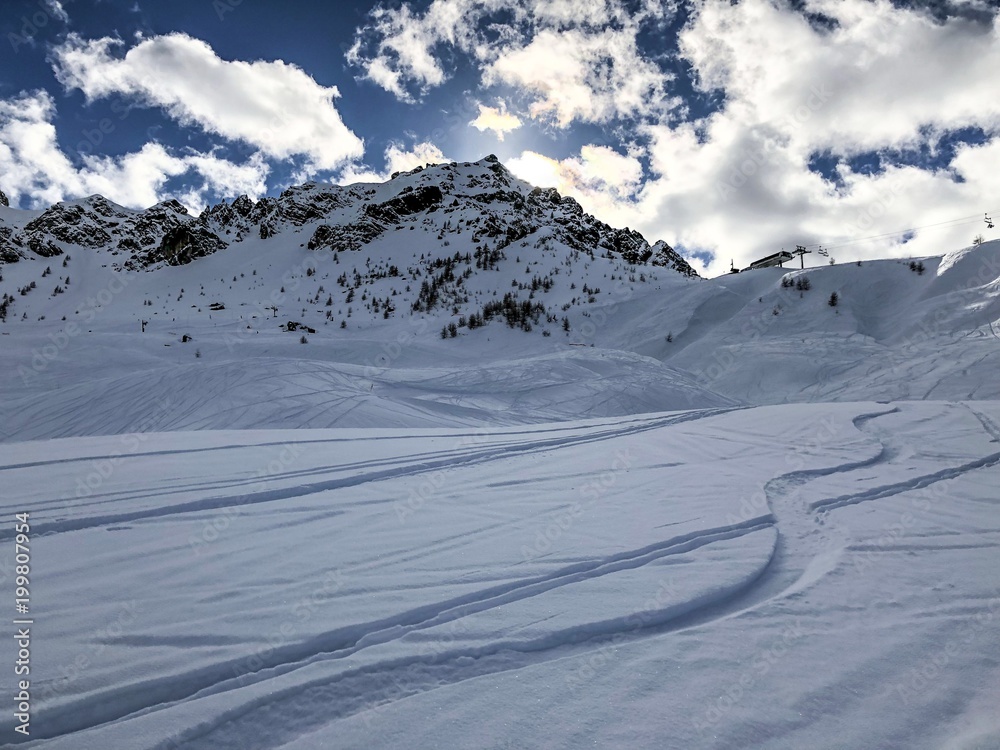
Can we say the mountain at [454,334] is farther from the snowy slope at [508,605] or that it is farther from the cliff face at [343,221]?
the snowy slope at [508,605]

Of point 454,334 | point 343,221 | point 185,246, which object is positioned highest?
point 343,221

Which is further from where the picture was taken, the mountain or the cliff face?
the cliff face

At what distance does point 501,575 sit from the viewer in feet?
6.55

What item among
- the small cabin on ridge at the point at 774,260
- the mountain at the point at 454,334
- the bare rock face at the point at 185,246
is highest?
the bare rock face at the point at 185,246

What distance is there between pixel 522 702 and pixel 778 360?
11.0 metres

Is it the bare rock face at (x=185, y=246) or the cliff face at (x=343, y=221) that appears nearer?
the bare rock face at (x=185, y=246)

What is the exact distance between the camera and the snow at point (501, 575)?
1290 mm

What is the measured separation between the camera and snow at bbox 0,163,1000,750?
1.29 m

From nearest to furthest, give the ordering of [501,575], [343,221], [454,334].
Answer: [501,575], [454,334], [343,221]

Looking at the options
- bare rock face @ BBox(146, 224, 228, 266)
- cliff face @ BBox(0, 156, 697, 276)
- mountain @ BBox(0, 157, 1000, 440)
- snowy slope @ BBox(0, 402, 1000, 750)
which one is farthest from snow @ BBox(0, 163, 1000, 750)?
bare rock face @ BBox(146, 224, 228, 266)

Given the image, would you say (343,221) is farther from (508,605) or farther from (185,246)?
(508,605)

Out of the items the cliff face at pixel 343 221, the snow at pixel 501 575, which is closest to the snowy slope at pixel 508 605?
the snow at pixel 501 575

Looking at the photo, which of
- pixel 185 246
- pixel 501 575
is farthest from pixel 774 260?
pixel 185 246

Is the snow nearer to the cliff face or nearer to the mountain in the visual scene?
the mountain
